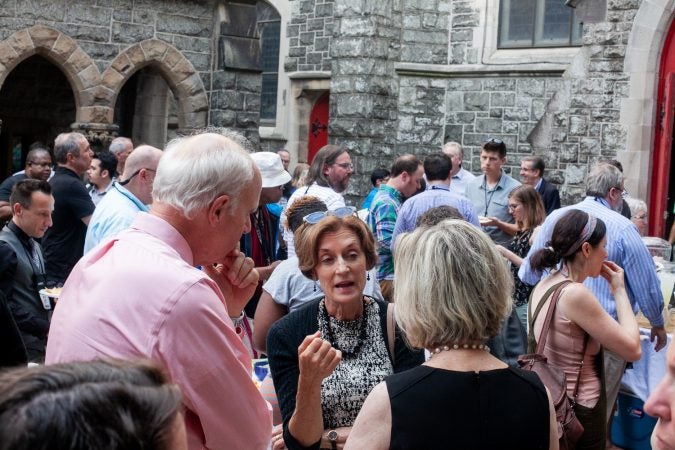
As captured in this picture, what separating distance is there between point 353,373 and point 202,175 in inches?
48.6

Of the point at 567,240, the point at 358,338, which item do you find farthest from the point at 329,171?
the point at 358,338

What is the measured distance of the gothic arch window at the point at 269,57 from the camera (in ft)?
76.6

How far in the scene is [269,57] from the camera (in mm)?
23641

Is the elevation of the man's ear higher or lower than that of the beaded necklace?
higher

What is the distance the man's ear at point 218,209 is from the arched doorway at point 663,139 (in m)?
10.3

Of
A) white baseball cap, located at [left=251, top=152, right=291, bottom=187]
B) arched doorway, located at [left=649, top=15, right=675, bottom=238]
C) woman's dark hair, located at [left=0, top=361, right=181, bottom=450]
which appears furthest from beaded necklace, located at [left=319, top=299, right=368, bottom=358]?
arched doorway, located at [left=649, top=15, right=675, bottom=238]

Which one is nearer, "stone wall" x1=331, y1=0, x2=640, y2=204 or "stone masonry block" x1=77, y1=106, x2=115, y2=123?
"stone masonry block" x1=77, y1=106, x2=115, y2=123

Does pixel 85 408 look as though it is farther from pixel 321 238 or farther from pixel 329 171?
pixel 329 171

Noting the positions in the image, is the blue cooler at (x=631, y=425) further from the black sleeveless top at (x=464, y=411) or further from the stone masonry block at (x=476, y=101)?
the stone masonry block at (x=476, y=101)

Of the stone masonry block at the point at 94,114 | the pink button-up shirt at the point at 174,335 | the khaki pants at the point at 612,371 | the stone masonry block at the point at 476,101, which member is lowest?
the khaki pants at the point at 612,371

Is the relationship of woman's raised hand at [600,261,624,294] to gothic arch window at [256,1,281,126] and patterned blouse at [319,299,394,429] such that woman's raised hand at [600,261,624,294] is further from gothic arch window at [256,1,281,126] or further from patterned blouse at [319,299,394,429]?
gothic arch window at [256,1,281,126]

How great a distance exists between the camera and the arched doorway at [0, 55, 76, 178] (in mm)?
16953

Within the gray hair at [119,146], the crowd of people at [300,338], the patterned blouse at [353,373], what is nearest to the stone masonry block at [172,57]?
the gray hair at [119,146]

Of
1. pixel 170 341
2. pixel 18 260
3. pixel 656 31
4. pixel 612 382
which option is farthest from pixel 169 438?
pixel 656 31
